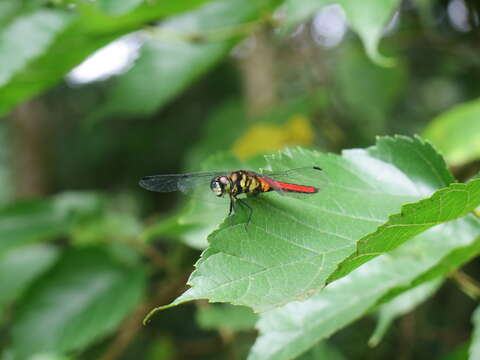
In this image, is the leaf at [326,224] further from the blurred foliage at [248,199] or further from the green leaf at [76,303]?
the green leaf at [76,303]

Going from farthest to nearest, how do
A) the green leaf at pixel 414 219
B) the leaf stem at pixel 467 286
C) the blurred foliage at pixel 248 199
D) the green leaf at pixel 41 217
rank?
the green leaf at pixel 41 217, the leaf stem at pixel 467 286, the blurred foliage at pixel 248 199, the green leaf at pixel 414 219

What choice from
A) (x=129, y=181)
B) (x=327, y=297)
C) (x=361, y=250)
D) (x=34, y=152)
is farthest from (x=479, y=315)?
(x=129, y=181)

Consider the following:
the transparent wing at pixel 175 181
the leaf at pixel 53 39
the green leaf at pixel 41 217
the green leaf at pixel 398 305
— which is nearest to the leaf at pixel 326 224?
the transparent wing at pixel 175 181

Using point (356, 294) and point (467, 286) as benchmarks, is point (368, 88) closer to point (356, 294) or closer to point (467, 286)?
point (467, 286)

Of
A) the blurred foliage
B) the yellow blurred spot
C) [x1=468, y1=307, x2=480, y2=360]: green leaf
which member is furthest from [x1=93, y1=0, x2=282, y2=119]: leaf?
[x1=468, y1=307, x2=480, y2=360]: green leaf

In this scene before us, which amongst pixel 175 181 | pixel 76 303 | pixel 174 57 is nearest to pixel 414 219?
pixel 175 181

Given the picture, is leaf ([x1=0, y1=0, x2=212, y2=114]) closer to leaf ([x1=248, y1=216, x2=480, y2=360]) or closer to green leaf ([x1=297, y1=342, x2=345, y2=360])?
leaf ([x1=248, y1=216, x2=480, y2=360])
